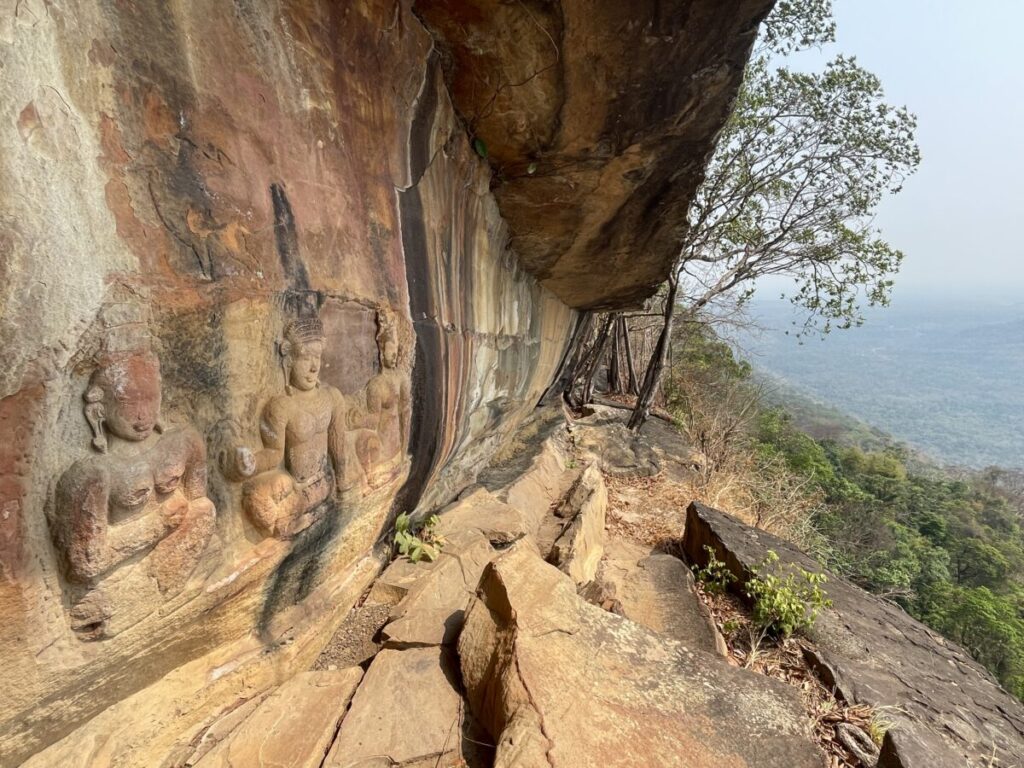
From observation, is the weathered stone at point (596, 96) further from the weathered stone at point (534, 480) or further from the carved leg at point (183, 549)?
the weathered stone at point (534, 480)

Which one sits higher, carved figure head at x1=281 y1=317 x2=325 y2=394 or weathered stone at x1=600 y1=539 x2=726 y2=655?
carved figure head at x1=281 y1=317 x2=325 y2=394

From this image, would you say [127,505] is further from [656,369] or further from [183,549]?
[656,369]

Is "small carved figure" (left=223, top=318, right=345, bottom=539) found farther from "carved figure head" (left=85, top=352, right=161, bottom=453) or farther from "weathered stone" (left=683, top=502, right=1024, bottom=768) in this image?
"weathered stone" (left=683, top=502, right=1024, bottom=768)

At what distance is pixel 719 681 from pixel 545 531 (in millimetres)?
2293

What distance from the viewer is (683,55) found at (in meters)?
2.14

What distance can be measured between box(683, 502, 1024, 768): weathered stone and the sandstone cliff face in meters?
2.90

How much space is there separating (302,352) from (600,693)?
73.7 inches

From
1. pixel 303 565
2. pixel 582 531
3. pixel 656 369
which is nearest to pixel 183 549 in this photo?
pixel 303 565

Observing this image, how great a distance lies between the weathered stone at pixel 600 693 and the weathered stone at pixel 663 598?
2.67 feet

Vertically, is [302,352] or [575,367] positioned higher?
[302,352]

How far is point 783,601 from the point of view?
3.43 meters

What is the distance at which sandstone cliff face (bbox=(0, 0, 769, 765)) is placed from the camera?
1283 millimetres

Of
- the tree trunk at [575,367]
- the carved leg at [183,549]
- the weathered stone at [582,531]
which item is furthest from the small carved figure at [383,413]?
the tree trunk at [575,367]

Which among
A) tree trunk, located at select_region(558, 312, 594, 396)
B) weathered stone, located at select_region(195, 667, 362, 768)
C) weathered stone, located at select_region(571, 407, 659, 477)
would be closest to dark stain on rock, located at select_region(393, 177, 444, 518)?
weathered stone, located at select_region(195, 667, 362, 768)
